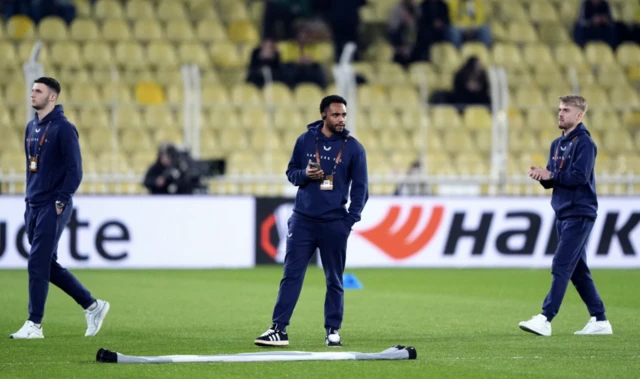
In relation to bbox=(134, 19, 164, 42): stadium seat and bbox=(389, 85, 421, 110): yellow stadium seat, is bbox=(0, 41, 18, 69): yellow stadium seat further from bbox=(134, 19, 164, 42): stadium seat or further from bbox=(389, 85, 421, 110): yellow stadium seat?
bbox=(389, 85, 421, 110): yellow stadium seat

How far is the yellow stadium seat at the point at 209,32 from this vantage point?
1091 inches

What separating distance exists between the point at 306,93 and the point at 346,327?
14.6 meters

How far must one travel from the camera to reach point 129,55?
86.4 feet

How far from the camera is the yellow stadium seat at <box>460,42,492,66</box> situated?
92.3 feet

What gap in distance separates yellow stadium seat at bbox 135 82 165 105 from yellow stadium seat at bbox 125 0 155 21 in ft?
8.57

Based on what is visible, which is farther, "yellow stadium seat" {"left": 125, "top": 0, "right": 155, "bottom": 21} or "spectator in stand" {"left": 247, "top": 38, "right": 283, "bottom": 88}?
"yellow stadium seat" {"left": 125, "top": 0, "right": 155, "bottom": 21}

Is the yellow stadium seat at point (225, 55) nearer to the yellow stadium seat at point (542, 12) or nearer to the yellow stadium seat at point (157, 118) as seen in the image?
the yellow stadium seat at point (157, 118)

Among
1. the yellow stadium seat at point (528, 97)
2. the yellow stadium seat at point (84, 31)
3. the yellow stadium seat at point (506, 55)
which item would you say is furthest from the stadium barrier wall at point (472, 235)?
the yellow stadium seat at point (84, 31)

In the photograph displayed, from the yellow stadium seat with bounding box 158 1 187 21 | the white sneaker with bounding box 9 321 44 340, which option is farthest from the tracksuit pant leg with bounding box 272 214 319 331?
the yellow stadium seat with bounding box 158 1 187 21

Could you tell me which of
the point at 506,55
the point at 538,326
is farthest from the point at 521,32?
the point at 538,326

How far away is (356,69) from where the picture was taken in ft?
89.5

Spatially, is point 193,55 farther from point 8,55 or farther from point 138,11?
point 8,55

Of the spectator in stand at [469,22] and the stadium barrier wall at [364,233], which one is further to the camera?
the spectator in stand at [469,22]

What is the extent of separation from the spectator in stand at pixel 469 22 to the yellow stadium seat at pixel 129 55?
23.0ft
